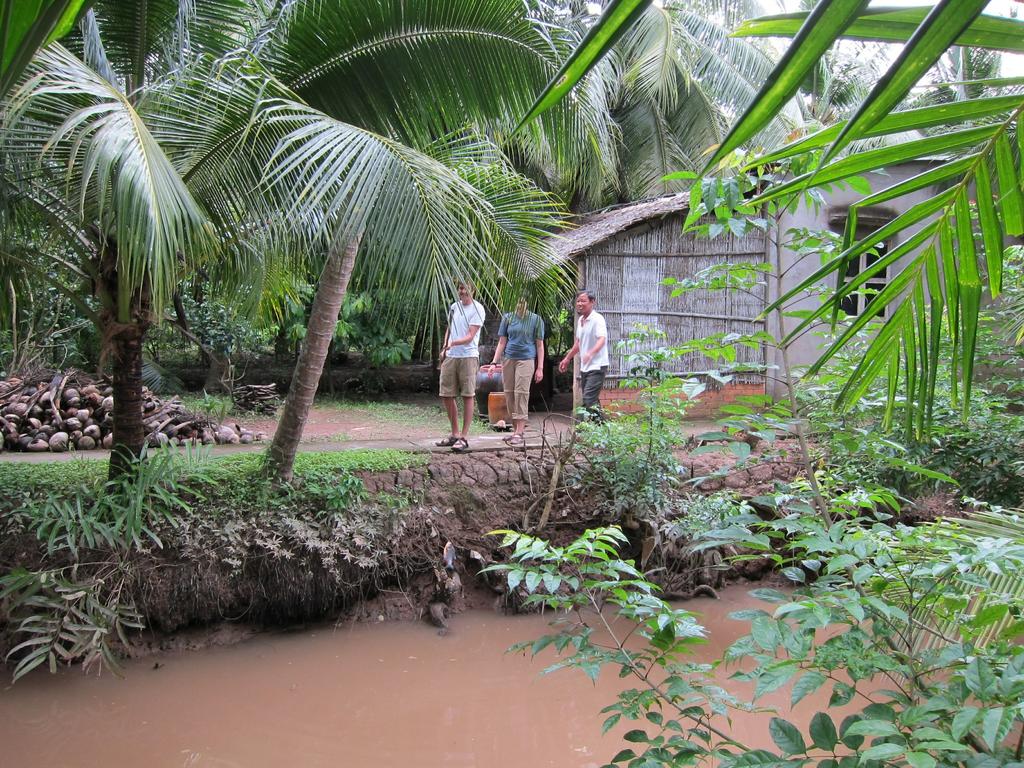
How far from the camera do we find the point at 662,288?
30.2ft

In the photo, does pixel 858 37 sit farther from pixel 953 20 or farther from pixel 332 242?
pixel 332 242

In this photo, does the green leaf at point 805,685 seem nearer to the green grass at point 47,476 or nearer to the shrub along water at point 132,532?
the shrub along water at point 132,532

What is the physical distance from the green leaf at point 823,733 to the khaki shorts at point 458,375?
16.2ft

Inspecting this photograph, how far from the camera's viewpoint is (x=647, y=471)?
5.88m

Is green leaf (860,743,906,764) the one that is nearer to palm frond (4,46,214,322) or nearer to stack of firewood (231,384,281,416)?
palm frond (4,46,214,322)

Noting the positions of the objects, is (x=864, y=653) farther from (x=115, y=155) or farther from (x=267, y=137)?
(x=267, y=137)

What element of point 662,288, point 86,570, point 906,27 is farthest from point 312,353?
point 662,288

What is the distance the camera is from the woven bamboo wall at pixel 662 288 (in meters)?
8.96

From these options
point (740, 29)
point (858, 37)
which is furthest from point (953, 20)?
point (740, 29)

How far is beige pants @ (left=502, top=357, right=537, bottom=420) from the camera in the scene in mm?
6566

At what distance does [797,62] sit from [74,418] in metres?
7.74

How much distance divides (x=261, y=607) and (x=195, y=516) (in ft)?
2.57

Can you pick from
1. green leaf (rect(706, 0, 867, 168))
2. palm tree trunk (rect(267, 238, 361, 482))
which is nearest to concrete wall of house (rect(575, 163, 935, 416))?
palm tree trunk (rect(267, 238, 361, 482))

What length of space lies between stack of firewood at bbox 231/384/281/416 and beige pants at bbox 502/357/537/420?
4.16 meters
